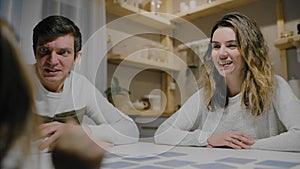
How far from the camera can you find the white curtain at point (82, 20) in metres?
0.87

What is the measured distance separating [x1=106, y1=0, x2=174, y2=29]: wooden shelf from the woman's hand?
1057 mm

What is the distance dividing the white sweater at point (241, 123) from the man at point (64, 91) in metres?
0.16

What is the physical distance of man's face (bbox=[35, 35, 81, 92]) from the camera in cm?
72

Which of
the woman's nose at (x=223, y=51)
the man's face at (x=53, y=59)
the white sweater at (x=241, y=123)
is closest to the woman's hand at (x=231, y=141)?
the white sweater at (x=241, y=123)

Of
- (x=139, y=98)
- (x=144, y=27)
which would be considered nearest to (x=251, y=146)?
(x=139, y=98)

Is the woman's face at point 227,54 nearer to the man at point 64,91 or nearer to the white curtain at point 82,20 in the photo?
the man at point 64,91

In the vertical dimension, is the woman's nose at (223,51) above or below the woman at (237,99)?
above

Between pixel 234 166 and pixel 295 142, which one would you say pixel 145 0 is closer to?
pixel 295 142

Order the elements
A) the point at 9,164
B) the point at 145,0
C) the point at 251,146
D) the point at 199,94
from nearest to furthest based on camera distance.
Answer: the point at 9,164, the point at 251,146, the point at 199,94, the point at 145,0

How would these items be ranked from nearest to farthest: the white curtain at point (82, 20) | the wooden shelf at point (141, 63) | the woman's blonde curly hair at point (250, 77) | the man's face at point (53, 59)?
1. the man's face at point (53, 59)
2. the white curtain at point (82, 20)
3. the woman's blonde curly hair at point (250, 77)
4. the wooden shelf at point (141, 63)

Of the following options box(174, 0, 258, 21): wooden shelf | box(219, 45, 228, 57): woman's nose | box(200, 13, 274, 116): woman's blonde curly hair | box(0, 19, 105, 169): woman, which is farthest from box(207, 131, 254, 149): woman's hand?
box(174, 0, 258, 21): wooden shelf

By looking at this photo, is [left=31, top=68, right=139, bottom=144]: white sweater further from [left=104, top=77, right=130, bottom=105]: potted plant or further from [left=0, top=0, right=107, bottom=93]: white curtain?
[left=104, top=77, right=130, bottom=105]: potted plant

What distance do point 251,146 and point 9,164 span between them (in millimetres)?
705

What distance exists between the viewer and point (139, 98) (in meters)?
1.76
